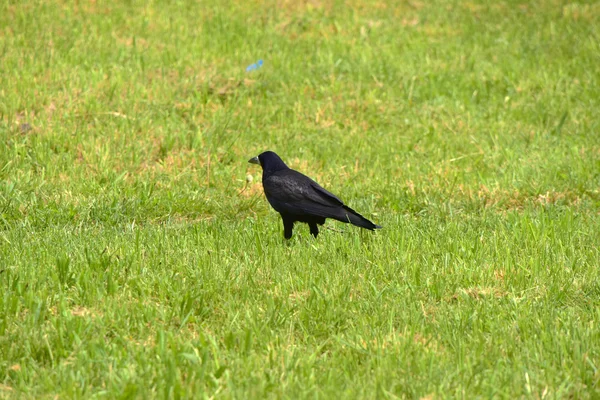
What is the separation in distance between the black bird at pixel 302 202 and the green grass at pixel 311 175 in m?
0.23

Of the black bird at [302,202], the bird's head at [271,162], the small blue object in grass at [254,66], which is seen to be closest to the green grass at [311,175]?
the small blue object in grass at [254,66]

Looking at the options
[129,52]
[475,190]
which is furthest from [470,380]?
[129,52]

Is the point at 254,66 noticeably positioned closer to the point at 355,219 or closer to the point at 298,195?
the point at 298,195

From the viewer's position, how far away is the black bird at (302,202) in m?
6.65

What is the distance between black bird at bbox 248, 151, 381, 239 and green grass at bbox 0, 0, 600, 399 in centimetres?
23

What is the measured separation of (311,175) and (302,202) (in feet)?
7.94

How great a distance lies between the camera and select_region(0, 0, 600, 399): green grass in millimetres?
4453

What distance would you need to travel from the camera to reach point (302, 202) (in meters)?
6.84

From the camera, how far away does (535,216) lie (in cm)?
779


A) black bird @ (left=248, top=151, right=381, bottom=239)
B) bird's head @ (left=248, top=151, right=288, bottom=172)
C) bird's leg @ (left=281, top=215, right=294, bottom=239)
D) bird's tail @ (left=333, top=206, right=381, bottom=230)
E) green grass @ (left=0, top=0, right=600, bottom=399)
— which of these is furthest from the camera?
bird's head @ (left=248, top=151, right=288, bottom=172)

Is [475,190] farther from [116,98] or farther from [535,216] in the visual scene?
[116,98]

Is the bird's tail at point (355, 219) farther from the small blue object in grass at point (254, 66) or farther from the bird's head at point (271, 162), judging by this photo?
the small blue object in grass at point (254, 66)

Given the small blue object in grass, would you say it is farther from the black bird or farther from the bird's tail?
the bird's tail

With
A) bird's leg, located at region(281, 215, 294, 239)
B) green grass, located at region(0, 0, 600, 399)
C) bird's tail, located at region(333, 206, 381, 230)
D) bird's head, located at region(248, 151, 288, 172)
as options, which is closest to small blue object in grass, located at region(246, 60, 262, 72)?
green grass, located at region(0, 0, 600, 399)
